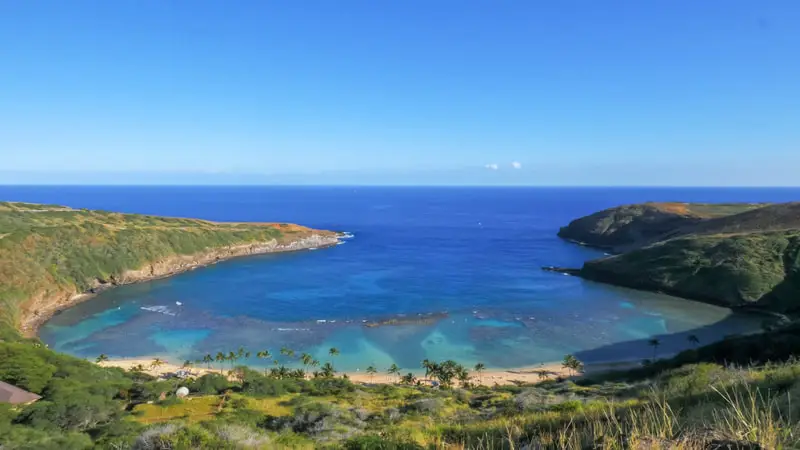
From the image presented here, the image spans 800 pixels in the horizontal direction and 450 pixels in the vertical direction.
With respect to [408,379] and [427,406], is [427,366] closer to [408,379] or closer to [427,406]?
[408,379]

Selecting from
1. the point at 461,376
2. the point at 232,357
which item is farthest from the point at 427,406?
the point at 232,357

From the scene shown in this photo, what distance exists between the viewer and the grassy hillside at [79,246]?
6619 centimetres

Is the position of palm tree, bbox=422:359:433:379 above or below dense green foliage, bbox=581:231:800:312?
below

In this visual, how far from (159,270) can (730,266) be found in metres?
111

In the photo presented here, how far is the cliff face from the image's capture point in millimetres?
68188

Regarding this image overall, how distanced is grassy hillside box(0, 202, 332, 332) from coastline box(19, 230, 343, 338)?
0.89 feet

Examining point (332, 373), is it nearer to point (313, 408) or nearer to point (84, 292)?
point (313, 408)

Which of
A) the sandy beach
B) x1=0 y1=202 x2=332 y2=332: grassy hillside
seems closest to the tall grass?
the sandy beach

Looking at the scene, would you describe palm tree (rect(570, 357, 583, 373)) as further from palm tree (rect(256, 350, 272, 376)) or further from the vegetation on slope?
palm tree (rect(256, 350, 272, 376))

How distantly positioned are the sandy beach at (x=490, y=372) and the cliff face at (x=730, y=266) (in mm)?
34986

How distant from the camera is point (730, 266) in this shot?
73.4 m

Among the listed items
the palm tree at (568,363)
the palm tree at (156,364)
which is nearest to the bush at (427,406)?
the palm tree at (568,363)

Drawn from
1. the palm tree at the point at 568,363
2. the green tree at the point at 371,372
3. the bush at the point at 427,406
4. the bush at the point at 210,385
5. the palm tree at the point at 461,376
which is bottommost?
the green tree at the point at 371,372

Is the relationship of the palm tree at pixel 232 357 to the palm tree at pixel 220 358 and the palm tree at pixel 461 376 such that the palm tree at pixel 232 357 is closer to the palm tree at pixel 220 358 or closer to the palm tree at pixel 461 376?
the palm tree at pixel 220 358
